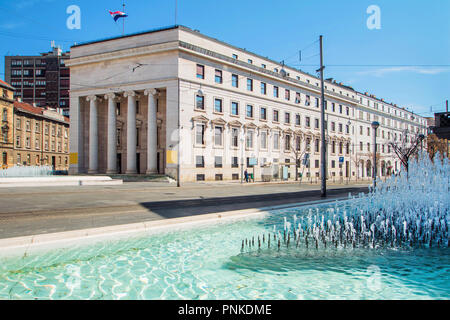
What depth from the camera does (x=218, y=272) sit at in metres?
5.55

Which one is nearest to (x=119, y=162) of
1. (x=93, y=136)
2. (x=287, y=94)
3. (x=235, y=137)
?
(x=93, y=136)

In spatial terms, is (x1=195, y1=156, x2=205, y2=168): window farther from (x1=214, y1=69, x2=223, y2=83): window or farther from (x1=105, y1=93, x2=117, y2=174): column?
(x1=105, y1=93, x2=117, y2=174): column

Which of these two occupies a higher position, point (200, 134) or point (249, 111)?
point (249, 111)

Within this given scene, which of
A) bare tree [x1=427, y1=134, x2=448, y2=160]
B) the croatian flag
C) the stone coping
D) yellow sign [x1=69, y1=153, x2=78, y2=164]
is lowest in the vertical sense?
the stone coping

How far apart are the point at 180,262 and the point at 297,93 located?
2106 inches

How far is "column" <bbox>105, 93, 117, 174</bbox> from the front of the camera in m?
42.5

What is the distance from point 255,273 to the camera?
5453 millimetres

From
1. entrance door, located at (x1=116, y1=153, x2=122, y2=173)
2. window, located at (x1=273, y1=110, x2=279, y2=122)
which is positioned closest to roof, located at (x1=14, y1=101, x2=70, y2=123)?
entrance door, located at (x1=116, y1=153, x2=122, y2=173)

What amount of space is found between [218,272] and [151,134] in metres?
36.9

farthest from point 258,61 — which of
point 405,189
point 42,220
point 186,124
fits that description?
point 42,220

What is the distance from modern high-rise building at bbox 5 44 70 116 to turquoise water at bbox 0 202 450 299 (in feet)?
318

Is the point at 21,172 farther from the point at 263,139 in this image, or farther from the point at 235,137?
→ the point at 263,139

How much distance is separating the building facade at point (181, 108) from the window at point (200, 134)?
0.14 metres
